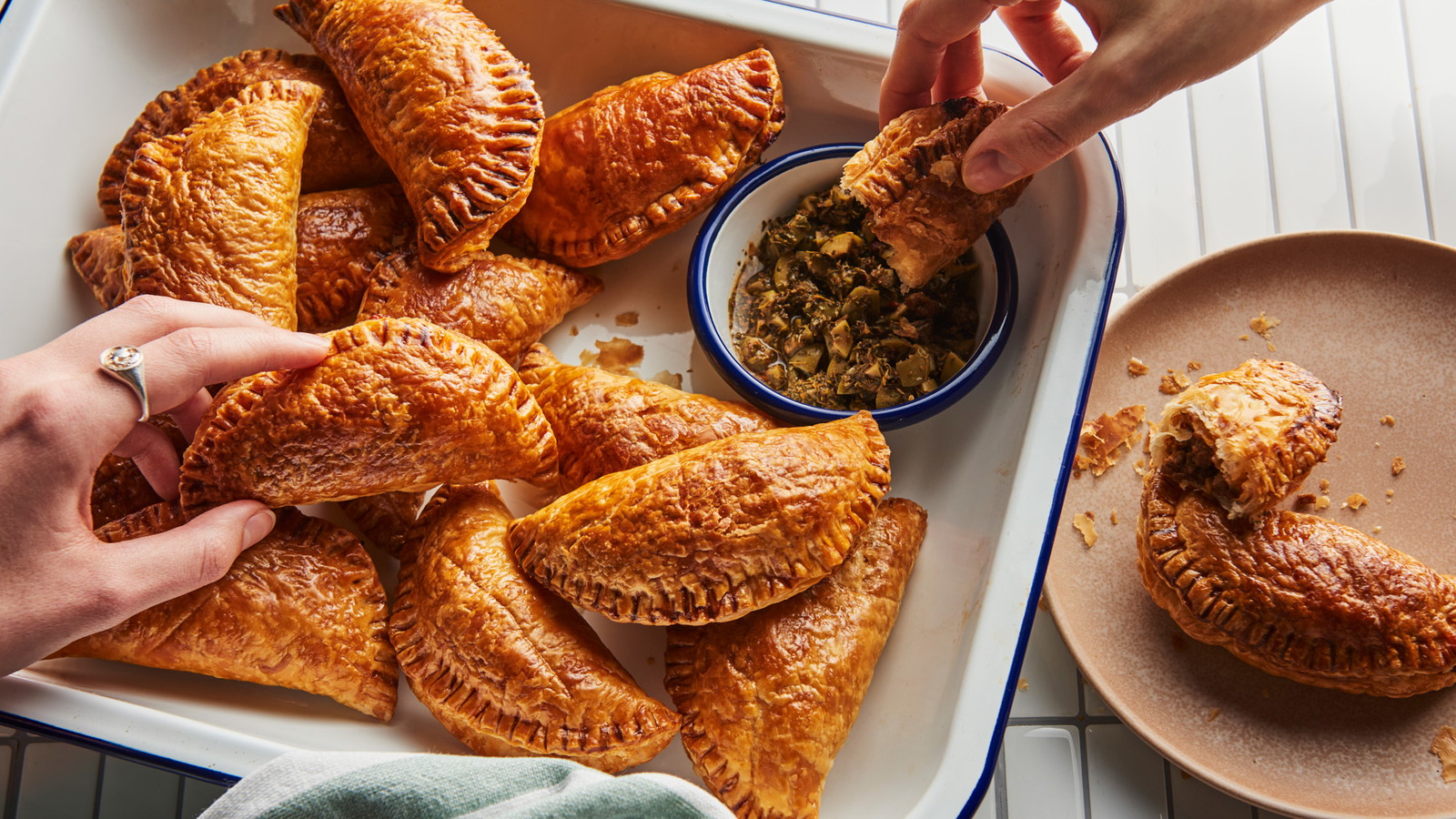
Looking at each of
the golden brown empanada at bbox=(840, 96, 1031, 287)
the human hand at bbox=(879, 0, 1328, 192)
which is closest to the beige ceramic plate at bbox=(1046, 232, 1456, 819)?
the golden brown empanada at bbox=(840, 96, 1031, 287)

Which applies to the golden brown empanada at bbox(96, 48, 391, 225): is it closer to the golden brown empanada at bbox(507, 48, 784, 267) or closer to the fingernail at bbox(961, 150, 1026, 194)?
the golden brown empanada at bbox(507, 48, 784, 267)

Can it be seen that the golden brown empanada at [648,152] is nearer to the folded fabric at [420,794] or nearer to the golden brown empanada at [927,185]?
the golden brown empanada at [927,185]

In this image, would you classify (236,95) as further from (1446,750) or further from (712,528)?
(1446,750)

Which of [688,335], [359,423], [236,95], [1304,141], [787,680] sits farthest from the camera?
[1304,141]

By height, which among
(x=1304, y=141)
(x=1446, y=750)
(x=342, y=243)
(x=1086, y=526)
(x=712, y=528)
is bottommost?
(x=1446, y=750)

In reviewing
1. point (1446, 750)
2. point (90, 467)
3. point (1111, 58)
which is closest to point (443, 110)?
point (90, 467)

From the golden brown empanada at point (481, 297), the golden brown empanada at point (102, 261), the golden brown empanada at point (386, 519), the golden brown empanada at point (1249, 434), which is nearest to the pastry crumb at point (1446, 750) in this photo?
the golden brown empanada at point (1249, 434)
